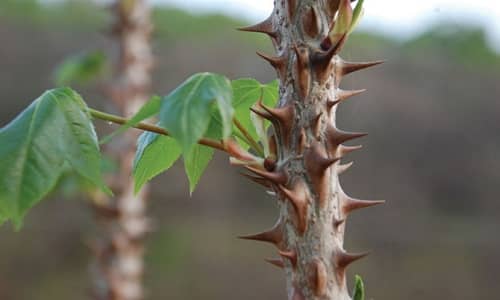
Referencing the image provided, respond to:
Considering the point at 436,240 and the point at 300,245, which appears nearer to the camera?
the point at 300,245

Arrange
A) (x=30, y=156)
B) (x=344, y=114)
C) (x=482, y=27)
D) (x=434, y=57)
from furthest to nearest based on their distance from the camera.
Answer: (x=482, y=27) → (x=434, y=57) → (x=344, y=114) → (x=30, y=156)

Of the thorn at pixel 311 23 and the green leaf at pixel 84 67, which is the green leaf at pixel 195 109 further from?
the green leaf at pixel 84 67

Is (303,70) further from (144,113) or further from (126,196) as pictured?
(126,196)

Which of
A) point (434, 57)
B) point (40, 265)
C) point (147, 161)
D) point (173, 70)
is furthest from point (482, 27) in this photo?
point (147, 161)

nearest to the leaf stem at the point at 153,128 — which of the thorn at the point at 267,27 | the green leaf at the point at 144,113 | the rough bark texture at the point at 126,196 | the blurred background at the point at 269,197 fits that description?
the green leaf at the point at 144,113

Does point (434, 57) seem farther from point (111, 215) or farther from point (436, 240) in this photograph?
point (111, 215)

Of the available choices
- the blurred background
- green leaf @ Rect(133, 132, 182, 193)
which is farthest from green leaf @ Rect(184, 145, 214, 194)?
the blurred background
